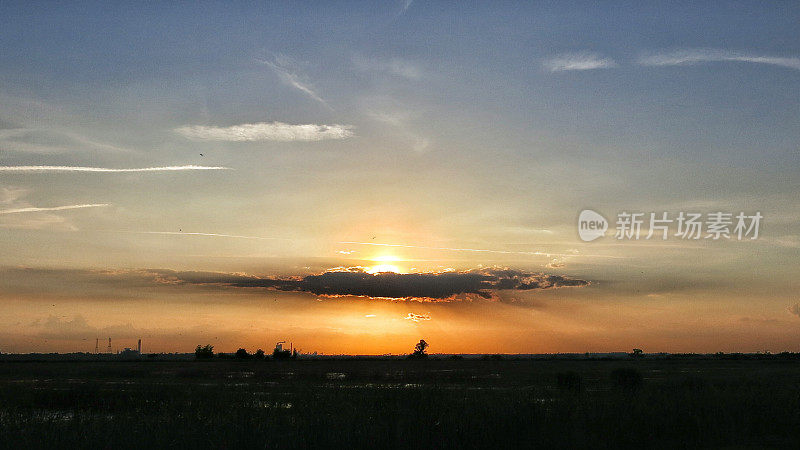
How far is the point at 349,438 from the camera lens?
19.4m

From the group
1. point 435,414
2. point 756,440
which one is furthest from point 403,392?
point 756,440

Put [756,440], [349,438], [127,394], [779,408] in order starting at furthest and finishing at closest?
[127,394], [779,408], [756,440], [349,438]

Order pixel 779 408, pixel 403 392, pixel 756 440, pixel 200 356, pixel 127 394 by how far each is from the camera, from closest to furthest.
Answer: pixel 756 440 → pixel 779 408 → pixel 403 392 → pixel 127 394 → pixel 200 356

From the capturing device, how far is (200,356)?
172m

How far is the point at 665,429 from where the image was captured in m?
21.7

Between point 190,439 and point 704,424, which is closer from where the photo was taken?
point 190,439

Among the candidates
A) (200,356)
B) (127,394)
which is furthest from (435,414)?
(200,356)

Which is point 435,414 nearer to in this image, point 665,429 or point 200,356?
point 665,429

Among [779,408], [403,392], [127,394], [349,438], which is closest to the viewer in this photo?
[349,438]

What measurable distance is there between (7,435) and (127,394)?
21690mm

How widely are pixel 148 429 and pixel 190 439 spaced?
5.87ft

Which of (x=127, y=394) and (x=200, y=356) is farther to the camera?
(x=200, y=356)

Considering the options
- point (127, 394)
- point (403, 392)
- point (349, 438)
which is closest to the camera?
point (349, 438)

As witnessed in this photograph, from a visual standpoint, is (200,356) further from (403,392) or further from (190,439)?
(190,439)
